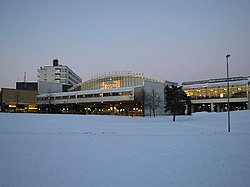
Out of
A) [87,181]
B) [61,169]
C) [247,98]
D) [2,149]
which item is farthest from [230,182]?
[247,98]

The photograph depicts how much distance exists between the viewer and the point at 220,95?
88.5 meters

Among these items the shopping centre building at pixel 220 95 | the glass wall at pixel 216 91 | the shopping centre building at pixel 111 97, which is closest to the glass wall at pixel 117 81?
the shopping centre building at pixel 111 97

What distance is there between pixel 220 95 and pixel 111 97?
43.4 metres

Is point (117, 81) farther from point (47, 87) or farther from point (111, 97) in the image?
point (47, 87)

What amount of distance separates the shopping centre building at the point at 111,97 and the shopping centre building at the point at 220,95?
18341 millimetres

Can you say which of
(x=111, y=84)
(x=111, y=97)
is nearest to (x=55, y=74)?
(x=111, y=84)

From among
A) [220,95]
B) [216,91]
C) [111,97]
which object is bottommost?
[111,97]

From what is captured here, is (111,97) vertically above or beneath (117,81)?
beneath

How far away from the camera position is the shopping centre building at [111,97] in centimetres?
6944

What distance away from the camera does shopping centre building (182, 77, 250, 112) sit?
85.1m

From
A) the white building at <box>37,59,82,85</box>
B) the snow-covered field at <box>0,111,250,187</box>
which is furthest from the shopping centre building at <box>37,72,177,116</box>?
the snow-covered field at <box>0,111,250,187</box>

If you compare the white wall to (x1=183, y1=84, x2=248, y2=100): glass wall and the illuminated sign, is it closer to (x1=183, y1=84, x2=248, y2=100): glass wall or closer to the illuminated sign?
the illuminated sign

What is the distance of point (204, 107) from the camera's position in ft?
312

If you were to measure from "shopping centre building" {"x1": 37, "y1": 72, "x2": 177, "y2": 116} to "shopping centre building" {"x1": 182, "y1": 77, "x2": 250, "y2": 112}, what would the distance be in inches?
722
